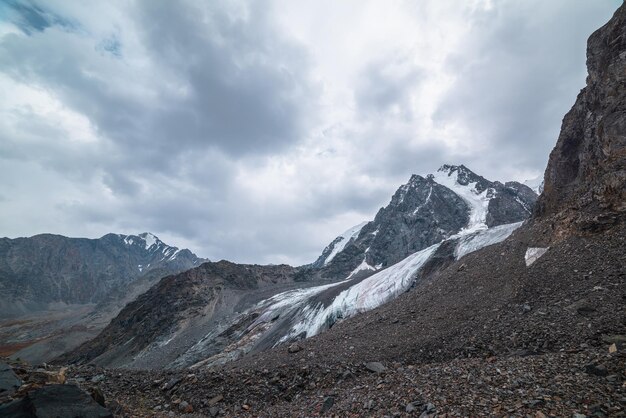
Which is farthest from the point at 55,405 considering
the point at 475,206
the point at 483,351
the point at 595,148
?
the point at 475,206

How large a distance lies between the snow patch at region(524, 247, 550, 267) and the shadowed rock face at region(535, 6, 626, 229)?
8.80 ft

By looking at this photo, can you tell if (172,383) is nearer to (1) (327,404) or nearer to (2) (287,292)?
(1) (327,404)

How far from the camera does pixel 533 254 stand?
945 inches

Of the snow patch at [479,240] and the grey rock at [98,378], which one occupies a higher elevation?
the snow patch at [479,240]

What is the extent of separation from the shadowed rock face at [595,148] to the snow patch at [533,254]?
2682mm

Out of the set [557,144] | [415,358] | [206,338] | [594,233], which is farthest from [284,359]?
[206,338]

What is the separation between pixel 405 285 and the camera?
4200 cm

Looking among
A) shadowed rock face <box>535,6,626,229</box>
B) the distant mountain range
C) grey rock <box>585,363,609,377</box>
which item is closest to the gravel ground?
grey rock <box>585,363,609,377</box>

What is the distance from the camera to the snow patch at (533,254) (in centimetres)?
2319

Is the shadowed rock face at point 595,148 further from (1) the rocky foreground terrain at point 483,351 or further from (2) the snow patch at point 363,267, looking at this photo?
(2) the snow patch at point 363,267

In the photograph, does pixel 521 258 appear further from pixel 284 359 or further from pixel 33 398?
pixel 33 398

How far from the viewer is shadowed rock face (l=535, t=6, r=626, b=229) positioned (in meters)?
22.1

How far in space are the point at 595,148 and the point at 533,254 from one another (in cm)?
1517

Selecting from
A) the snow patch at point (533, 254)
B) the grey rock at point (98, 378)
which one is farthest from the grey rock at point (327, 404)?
the snow patch at point (533, 254)
